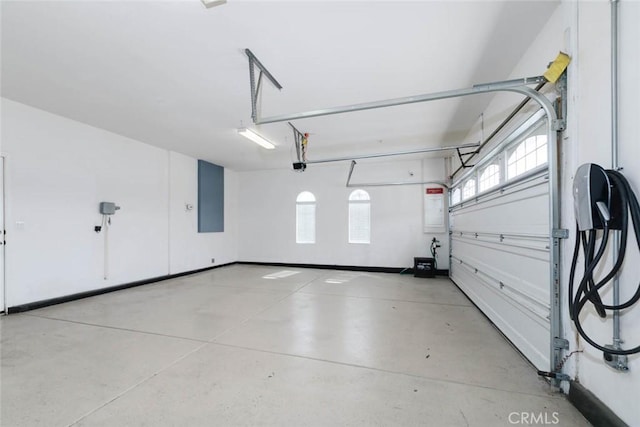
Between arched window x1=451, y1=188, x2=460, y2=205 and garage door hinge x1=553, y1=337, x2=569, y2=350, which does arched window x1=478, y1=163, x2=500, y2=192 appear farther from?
garage door hinge x1=553, y1=337, x2=569, y2=350

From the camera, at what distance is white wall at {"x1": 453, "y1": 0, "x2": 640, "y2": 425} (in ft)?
4.54

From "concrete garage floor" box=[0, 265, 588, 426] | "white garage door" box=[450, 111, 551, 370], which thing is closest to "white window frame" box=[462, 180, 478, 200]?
"white garage door" box=[450, 111, 551, 370]

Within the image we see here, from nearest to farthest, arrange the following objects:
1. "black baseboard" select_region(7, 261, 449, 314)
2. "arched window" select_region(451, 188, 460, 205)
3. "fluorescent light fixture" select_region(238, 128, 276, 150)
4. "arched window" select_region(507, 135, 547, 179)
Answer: "arched window" select_region(507, 135, 547, 179), "fluorescent light fixture" select_region(238, 128, 276, 150), "black baseboard" select_region(7, 261, 449, 314), "arched window" select_region(451, 188, 460, 205)

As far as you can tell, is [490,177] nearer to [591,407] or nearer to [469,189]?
[469,189]

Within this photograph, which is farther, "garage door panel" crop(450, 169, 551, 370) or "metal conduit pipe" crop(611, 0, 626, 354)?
"garage door panel" crop(450, 169, 551, 370)

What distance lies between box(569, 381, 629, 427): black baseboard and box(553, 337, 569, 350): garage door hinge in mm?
223

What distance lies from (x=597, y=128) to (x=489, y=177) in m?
2.03

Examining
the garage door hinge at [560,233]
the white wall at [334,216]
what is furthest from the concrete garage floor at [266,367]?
the white wall at [334,216]

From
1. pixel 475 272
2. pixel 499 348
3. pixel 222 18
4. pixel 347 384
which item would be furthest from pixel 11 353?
pixel 475 272

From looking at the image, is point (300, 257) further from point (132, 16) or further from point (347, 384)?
point (132, 16)

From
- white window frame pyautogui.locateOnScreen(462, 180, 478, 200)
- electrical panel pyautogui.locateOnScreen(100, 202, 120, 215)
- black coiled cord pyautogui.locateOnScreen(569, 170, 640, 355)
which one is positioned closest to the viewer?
black coiled cord pyautogui.locateOnScreen(569, 170, 640, 355)

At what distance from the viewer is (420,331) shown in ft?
10.1

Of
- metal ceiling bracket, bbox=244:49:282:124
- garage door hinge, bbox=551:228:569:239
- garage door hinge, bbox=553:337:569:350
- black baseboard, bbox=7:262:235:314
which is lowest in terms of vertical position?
black baseboard, bbox=7:262:235:314

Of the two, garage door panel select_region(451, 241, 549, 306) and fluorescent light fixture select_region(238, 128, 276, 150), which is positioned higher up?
fluorescent light fixture select_region(238, 128, 276, 150)
